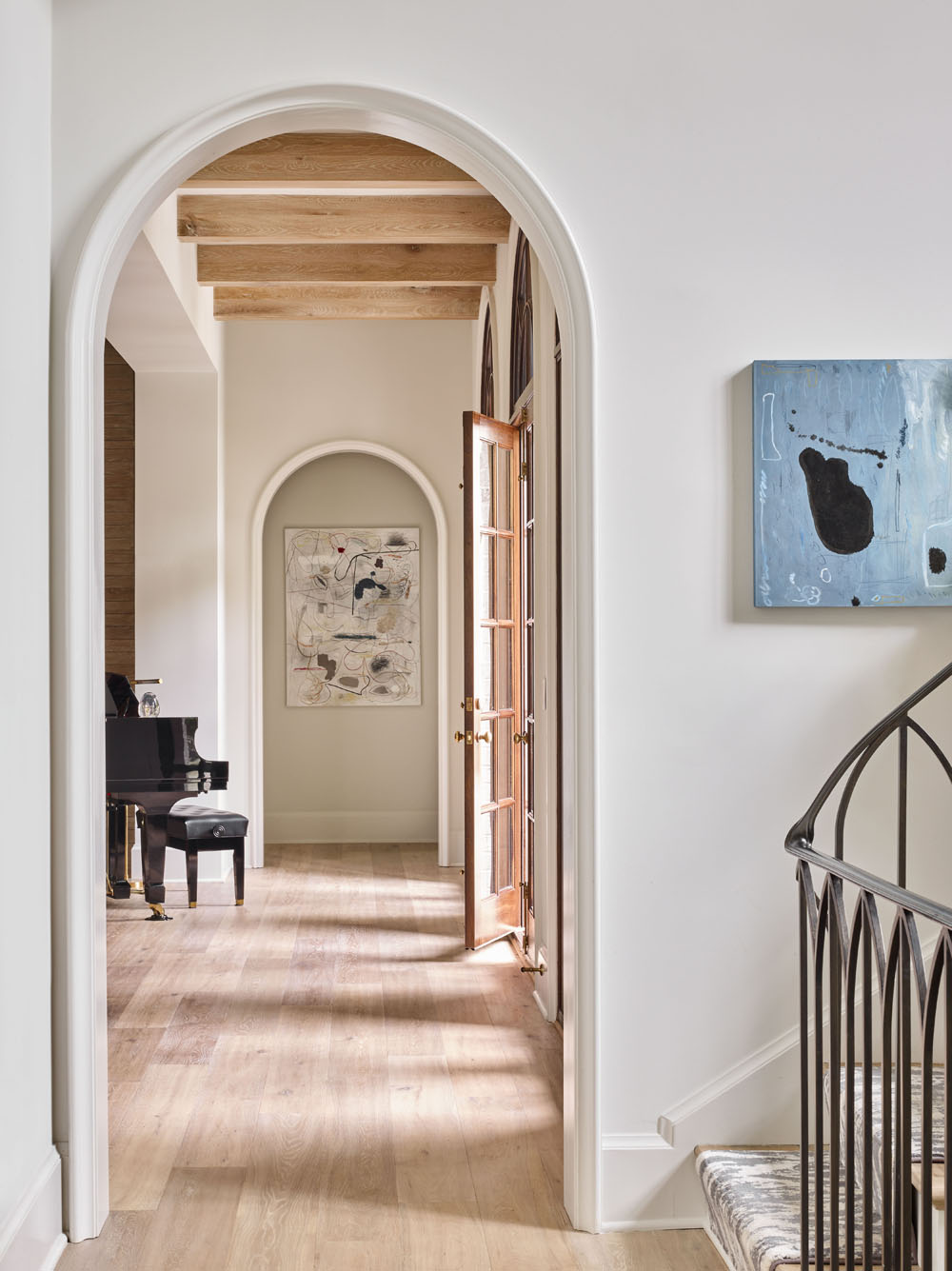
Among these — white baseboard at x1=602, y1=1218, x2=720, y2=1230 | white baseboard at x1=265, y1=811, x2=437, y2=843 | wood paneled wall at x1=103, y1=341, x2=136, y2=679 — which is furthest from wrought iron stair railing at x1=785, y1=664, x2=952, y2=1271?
wood paneled wall at x1=103, y1=341, x2=136, y2=679

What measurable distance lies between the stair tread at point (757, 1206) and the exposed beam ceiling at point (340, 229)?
3.51 metres

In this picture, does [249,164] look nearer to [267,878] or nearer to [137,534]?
[137,534]

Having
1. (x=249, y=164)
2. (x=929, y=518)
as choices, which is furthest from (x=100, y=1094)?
(x=249, y=164)

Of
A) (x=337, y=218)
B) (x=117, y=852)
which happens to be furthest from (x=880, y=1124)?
(x=117, y=852)

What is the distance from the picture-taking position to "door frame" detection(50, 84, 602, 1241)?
262 centimetres

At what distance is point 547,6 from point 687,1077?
2.60m

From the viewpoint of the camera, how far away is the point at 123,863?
6.16m

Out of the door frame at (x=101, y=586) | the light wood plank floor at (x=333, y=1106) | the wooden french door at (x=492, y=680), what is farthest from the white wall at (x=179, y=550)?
the door frame at (x=101, y=586)

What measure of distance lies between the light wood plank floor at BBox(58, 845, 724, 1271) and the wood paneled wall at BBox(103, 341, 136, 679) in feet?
6.26

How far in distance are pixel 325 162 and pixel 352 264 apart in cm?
145

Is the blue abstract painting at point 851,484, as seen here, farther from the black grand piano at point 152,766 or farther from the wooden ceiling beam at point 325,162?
the black grand piano at point 152,766

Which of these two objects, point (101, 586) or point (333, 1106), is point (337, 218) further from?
point (333, 1106)

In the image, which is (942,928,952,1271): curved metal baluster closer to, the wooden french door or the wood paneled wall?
the wooden french door

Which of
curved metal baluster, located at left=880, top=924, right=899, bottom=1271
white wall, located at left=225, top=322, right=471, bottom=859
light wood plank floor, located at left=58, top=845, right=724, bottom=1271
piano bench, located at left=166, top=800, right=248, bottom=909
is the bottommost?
light wood plank floor, located at left=58, top=845, right=724, bottom=1271
